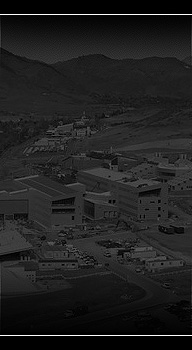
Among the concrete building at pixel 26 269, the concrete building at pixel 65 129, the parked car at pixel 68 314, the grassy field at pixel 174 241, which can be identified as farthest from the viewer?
the concrete building at pixel 65 129

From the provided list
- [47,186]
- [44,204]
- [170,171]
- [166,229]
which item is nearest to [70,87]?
[170,171]

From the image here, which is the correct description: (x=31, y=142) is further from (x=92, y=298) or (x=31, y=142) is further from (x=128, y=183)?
(x=92, y=298)

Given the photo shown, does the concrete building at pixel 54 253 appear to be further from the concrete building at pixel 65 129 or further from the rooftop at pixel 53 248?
the concrete building at pixel 65 129

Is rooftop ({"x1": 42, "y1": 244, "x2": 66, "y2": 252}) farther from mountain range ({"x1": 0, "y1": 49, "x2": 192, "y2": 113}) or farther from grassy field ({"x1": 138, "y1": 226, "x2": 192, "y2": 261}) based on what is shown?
mountain range ({"x1": 0, "y1": 49, "x2": 192, "y2": 113})


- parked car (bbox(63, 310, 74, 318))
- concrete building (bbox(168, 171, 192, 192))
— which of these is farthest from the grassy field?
concrete building (bbox(168, 171, 192, 192))

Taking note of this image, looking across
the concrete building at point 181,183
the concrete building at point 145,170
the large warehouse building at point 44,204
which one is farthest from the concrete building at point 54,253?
the concrete building at point 145,170

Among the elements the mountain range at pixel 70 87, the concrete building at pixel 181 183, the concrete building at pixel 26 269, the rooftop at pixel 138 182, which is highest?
the mountain range at pixel 70 87

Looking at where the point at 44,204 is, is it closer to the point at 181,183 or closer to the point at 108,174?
the point at 108,174
